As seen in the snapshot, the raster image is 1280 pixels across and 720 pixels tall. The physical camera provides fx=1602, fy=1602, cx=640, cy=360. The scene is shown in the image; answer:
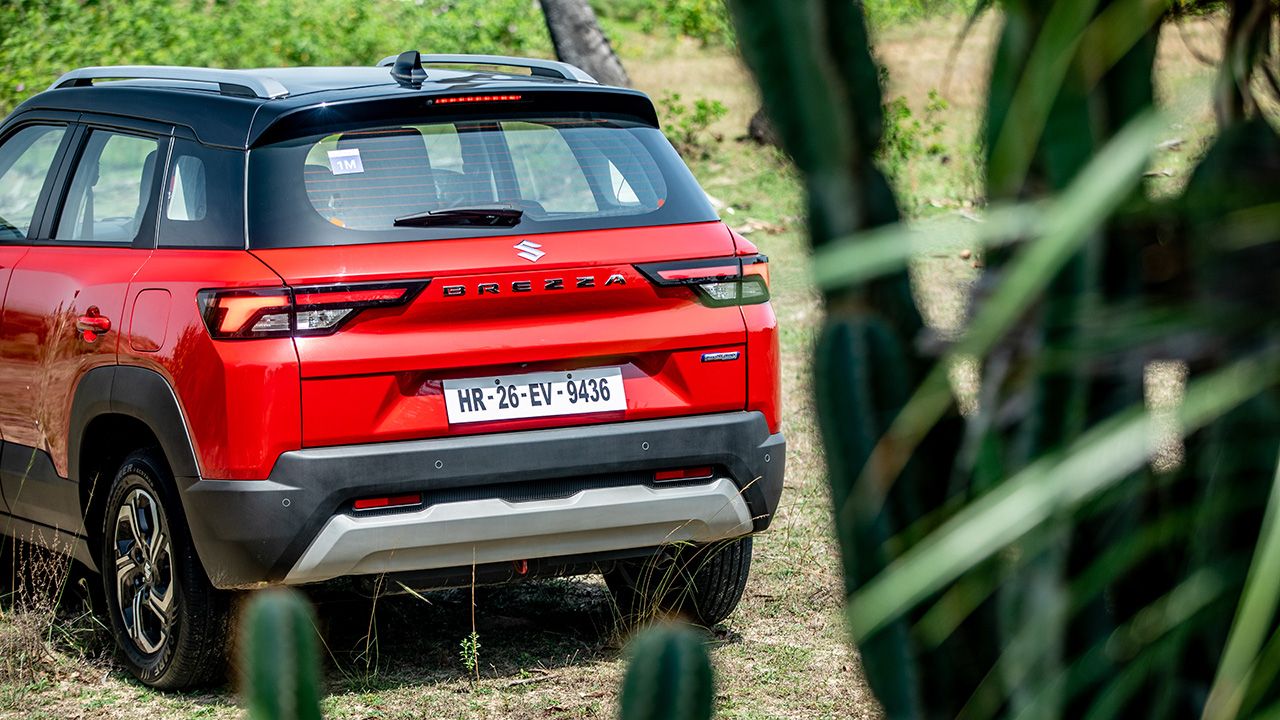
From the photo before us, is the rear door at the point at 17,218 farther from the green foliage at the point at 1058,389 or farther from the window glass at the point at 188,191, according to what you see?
the green foliage at the point at 1058,389

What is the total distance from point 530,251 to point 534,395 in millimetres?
433

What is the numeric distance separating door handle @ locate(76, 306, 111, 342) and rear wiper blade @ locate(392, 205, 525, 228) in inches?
40.9

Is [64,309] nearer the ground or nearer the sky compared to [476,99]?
nearer the ground

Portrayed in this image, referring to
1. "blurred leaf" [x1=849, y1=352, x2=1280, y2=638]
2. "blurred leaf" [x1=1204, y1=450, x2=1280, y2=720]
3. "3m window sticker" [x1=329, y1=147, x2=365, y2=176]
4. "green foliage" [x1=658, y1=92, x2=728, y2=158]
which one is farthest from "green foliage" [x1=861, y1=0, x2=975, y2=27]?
"green foliage" [x1=658, y1=92, x2=728, y2=158]

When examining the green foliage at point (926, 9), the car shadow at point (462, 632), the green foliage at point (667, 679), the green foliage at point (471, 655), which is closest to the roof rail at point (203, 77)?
the car shadow at point (462, 632)

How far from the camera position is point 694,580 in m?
5.53

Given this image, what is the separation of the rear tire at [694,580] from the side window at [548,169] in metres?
1.20

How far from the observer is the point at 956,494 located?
80.2 inches

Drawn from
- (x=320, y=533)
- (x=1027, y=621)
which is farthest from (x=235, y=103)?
(x=1027, y=621)

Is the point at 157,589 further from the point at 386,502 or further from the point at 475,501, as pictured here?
the point at 475,501

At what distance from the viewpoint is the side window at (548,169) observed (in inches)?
203

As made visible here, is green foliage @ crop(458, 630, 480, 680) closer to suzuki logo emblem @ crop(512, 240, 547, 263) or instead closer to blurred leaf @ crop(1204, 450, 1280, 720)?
suzuki logo emblem @ crop(512, 240, 547, 263)

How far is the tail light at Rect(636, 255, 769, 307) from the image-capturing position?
4906mm

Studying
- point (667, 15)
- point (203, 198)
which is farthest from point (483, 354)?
point (667, 15)
